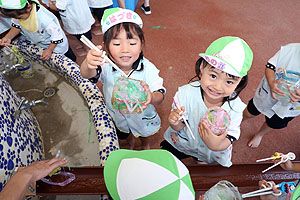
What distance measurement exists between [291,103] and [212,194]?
1310mm

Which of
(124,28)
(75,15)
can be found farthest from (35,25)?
(124,28)

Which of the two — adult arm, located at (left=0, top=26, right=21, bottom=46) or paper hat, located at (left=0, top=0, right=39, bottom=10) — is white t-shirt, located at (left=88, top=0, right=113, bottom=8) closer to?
adult arm, located at (left=0, top=26, right=21, bottom=46)

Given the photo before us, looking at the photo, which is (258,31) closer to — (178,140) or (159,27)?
(159,27)

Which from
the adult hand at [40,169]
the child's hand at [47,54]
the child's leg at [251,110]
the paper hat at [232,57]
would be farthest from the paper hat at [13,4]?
the child's leg at [251,110]

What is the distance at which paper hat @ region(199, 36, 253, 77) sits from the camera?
128 cm

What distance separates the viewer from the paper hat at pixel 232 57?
128 cm

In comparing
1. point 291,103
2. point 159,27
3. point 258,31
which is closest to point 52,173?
point 291,103

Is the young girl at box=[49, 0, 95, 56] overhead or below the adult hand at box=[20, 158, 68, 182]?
overhead

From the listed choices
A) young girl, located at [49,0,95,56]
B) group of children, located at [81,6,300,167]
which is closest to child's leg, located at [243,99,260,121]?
group of children, located at [81,6,300,167]

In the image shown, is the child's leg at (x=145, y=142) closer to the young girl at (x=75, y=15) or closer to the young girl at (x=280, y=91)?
the young girl at (x=280, y=91)

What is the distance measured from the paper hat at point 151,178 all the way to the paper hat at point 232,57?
674mm

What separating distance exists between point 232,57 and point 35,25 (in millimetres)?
2093

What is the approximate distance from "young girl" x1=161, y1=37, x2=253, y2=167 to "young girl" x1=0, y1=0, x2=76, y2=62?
1.72m

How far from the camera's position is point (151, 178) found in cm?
87
